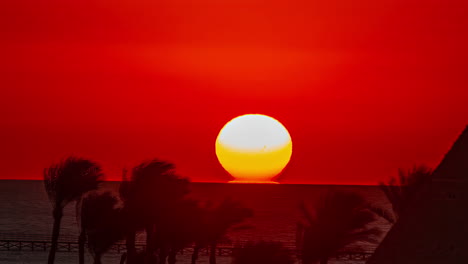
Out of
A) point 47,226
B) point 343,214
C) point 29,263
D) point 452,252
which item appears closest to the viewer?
point 452,252

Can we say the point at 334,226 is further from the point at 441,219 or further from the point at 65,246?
the point at 65,246

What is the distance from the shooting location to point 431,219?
11.3m

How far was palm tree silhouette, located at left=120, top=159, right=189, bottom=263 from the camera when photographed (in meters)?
37.3

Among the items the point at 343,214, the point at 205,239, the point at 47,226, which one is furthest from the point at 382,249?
the point at 47,226

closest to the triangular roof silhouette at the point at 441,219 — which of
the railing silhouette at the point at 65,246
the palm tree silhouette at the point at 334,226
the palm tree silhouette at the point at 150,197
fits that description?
the palm tree silhouette at the point at 334,226

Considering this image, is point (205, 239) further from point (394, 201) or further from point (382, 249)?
point (382, 249)

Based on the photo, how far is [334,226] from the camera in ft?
112

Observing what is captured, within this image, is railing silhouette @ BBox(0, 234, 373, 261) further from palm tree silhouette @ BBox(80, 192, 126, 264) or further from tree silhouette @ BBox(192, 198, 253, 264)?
palm tree silhouette @ BBox(80, 192, 126, 264)

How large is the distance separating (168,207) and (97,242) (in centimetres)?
334

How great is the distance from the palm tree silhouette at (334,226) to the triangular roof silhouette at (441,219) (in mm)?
22107

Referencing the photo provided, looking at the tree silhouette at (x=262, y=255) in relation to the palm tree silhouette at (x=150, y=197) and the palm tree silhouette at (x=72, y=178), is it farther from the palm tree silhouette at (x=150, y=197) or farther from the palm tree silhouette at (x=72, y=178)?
the palm tree silhouette at (x=72, y=178)

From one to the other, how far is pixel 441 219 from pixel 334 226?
2317cm

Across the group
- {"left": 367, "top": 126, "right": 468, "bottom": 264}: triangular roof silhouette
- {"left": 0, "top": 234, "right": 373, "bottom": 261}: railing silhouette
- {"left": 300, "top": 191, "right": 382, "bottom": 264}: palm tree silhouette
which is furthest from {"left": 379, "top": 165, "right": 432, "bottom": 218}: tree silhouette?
{"left": 0, "top": 234, "right": 373, "bottom": 261}: railing silhouette

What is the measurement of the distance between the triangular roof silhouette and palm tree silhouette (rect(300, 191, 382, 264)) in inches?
870
